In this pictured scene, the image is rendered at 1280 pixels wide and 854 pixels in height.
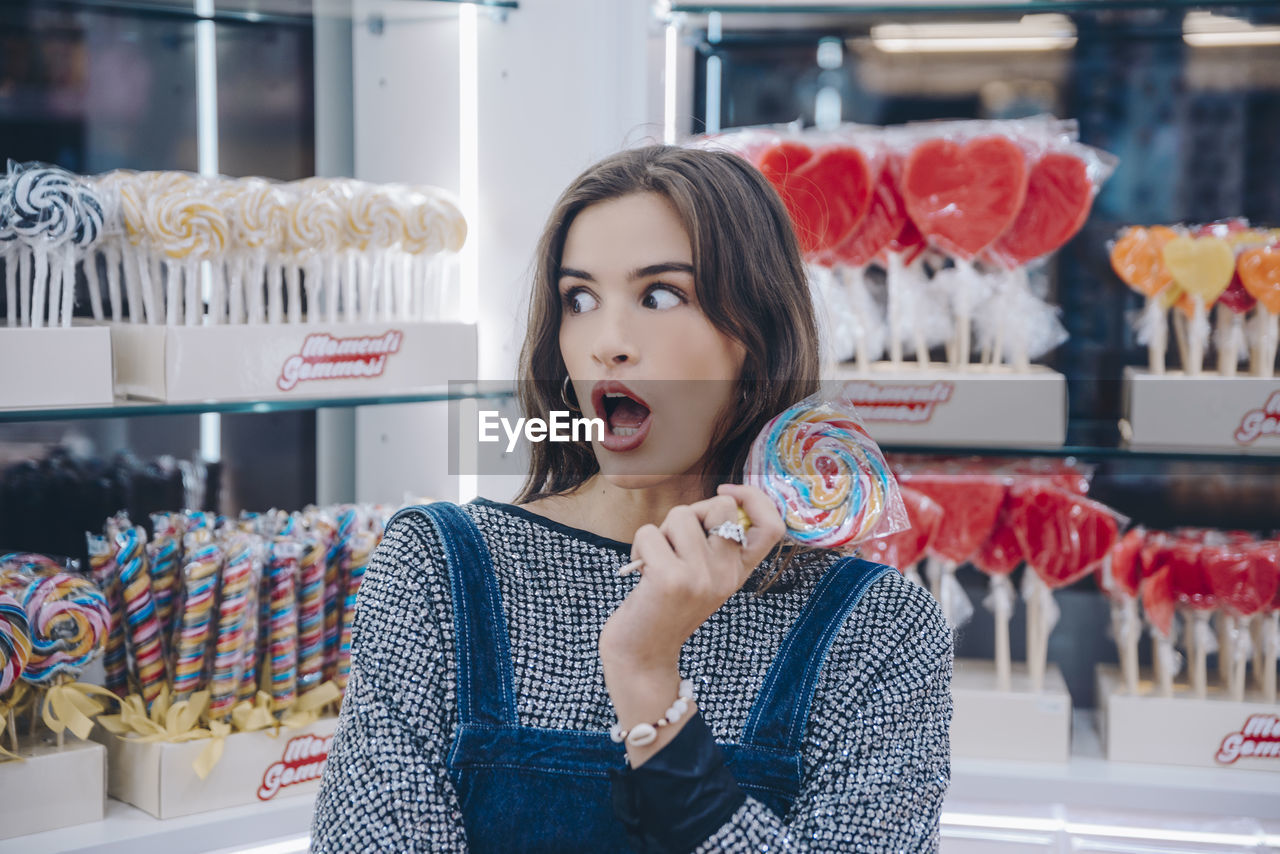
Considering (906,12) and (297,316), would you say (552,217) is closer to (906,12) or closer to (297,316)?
(297,316)

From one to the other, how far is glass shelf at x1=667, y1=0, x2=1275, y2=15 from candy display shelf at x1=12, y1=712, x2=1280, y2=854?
1202 millimetres

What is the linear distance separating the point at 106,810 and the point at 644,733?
116cm

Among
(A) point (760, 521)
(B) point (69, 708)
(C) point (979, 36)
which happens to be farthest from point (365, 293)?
(A) point (760, 521)

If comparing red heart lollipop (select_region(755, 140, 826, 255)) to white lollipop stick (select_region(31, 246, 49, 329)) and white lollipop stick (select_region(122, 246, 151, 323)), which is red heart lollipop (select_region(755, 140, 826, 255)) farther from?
Result: white lollipop stick (select_region(31, 246, 49, 329))

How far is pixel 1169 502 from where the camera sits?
2191 mm

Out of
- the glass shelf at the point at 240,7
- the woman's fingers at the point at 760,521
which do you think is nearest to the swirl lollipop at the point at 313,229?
the glass shelf at the point at 240,7

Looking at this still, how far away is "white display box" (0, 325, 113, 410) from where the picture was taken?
1675 mm

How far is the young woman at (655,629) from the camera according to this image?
1002 mm

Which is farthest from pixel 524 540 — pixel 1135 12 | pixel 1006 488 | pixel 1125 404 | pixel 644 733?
pixel 1135 12

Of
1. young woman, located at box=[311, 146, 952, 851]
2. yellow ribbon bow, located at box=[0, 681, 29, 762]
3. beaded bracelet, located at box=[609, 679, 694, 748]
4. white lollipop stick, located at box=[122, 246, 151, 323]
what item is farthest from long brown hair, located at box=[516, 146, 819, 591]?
yellow ribbon bow, located at box=[0, 681, 29, 762]

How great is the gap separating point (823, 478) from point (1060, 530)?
1.05 meters

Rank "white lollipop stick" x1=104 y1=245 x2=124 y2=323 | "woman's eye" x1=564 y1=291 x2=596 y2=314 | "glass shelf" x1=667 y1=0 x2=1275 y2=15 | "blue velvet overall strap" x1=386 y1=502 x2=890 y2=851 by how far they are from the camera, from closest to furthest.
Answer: "blue velvet overall strap" x1=386 y1=502 x2=890 y2=851 < "woman's eye" x1=564 y1=291 x2=596 y2=314 < "white lollipop stick" x1=104 y1=245 x2=124 y2=323 < "glass shelf" x1=667 y1=0 x2=1275 y2=15

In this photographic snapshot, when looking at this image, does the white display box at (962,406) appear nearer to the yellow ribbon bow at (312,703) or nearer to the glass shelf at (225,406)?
the glass shelf at (225,406)

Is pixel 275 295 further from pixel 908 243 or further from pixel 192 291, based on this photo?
pixel 908 243
